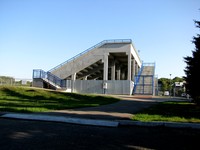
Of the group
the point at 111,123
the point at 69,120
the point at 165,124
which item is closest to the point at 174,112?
the point at 165,124

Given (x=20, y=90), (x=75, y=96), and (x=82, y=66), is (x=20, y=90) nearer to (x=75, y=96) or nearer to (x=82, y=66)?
(x=75, y=96)

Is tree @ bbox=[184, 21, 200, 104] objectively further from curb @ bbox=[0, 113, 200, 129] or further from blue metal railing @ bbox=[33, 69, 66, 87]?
blue metal railing @ bbox=[33, 69, 66, 87]

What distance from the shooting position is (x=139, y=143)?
253 inches

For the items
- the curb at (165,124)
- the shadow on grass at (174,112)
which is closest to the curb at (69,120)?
the curb at (165,124)

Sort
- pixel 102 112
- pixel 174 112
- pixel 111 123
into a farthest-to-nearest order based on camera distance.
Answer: pixel 174 112 → pixel 102 112 → pixel 111 123

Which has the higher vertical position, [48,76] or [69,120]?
[48,76]

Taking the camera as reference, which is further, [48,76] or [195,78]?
[48,76]

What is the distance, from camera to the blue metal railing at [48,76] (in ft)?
133

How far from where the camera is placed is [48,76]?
41.3 metres

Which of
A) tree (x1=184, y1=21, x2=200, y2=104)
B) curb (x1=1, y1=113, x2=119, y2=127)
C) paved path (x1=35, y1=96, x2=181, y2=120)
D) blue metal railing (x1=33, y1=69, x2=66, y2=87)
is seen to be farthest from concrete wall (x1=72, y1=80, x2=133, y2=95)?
curb (x1=1, y1=113, x2=119, y2=127)

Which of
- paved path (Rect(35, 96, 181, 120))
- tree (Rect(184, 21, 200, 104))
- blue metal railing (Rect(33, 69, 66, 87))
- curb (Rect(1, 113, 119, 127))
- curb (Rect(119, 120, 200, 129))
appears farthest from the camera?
blue metal railing (Rect(33, 69, 66, 87))

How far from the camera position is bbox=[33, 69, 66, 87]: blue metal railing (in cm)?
4059

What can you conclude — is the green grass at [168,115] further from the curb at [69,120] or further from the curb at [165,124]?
the curb at [69,120]

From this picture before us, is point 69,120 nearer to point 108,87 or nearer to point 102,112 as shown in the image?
point 102,112
